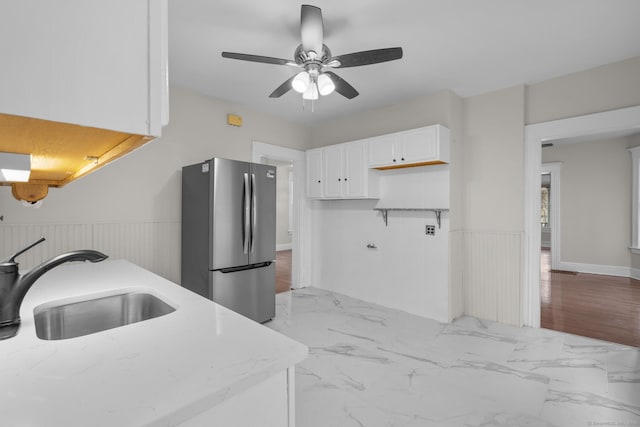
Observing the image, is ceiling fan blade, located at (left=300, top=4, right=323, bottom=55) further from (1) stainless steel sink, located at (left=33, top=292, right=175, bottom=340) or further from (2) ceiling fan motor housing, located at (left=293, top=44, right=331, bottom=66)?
(1) stainless steel sink, located at (left=33, top=292, right=175, bottom=340)

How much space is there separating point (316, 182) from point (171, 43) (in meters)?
Result: 2.39

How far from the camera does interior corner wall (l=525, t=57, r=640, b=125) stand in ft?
8.89

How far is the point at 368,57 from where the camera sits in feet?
6.63

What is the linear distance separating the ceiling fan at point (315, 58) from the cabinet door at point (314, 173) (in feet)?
6.16

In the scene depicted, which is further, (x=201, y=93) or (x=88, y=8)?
(x=201, y=93)

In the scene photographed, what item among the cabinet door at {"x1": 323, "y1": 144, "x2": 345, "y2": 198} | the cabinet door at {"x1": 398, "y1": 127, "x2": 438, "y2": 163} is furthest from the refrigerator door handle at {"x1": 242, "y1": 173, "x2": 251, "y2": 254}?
the cabinet door at {"x1": 398, "y1": 127, "x2": 438, "y2": 163}

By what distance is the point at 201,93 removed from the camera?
349cm

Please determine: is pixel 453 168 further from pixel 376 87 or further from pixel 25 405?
pixel 25 405

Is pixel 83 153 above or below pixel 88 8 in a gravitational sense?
below

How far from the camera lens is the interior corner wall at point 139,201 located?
2559 millimetres

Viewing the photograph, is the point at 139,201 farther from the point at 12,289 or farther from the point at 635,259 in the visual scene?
the point at 635,259

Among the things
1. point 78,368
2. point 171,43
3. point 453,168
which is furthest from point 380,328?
point 171,43

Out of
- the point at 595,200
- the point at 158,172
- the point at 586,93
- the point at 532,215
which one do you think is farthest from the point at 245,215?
the point at 595,200

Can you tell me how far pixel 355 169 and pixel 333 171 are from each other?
0.37 metres
